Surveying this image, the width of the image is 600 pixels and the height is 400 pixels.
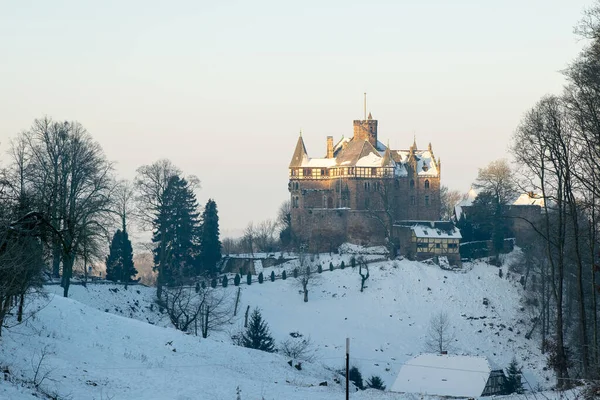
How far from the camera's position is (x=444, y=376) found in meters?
47.3

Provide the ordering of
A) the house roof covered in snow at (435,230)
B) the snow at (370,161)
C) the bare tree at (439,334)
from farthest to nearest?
the snow at (370,161), the house roof covered in snow at (435,230), the bare tree at (439,334)

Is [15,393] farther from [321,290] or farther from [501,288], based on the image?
[501,288]

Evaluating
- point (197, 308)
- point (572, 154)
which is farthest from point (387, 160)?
point (572, 154)

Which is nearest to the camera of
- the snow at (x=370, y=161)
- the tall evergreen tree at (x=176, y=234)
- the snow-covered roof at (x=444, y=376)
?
the snow-covered roof at (x=444, y=376)

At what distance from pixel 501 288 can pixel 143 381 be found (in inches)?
1937

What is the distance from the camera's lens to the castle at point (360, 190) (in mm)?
86075

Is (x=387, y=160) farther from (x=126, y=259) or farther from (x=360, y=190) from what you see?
(x=126, y=259)

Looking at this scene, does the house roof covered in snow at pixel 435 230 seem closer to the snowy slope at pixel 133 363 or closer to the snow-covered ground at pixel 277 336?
the snow-covered ground at pixel 277 336

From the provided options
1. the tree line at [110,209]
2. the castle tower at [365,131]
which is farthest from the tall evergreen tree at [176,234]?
the castle tower at [365,131]

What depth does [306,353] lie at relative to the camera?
57.9 meters

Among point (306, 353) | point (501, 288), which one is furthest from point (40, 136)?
point (501, 288)

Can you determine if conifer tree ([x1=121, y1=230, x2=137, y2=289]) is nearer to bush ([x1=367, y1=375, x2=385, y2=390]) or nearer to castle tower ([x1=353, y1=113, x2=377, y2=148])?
bush ([x1=367, y1=375, x2=385, y2=390])

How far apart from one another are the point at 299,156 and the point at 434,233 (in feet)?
65.0

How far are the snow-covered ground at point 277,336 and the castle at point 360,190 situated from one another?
5.61m
